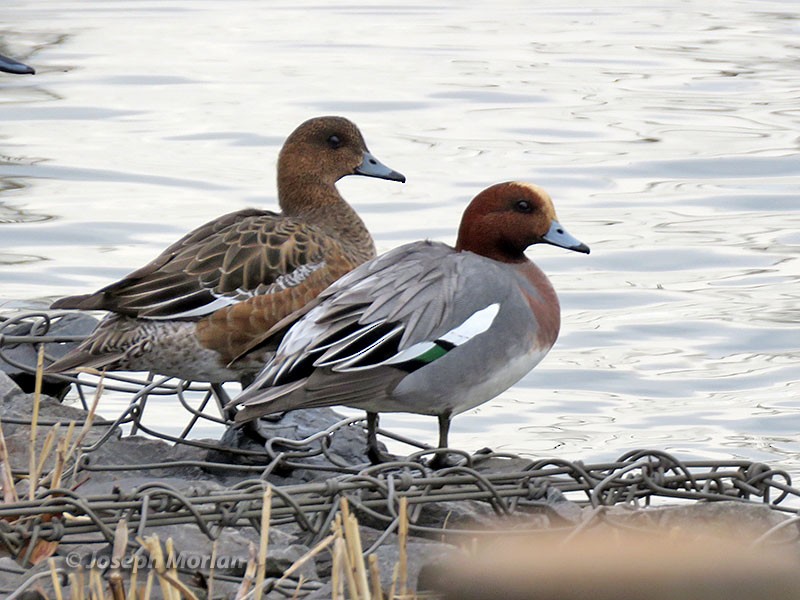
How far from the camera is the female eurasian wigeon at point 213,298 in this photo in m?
4.76

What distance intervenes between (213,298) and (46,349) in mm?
890

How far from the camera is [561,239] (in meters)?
4.77

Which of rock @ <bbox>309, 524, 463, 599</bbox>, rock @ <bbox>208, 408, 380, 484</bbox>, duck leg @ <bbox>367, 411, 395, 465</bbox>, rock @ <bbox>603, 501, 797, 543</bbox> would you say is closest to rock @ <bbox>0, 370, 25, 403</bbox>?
rock @ <bbox>208, 408, 380, 484</bbox>

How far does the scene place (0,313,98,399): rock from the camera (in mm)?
5375

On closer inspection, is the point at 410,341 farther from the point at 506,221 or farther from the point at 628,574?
→ the point at 628,574

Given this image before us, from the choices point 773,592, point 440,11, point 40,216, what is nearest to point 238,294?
point 773,592

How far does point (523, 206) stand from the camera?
4.70 m

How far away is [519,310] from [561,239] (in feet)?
1.59

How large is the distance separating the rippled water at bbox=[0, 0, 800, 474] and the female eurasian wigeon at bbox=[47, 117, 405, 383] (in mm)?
1481

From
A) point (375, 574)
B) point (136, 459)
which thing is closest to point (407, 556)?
point (375, 574)

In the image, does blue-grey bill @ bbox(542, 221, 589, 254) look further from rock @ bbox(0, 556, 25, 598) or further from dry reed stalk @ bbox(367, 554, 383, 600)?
dry reed stalk @ bbox(367, 554, 383, 600)

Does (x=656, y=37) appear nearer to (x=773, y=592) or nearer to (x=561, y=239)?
(x=561, y=239)

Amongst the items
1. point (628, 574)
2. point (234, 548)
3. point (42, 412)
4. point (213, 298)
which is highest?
point (628, 574)

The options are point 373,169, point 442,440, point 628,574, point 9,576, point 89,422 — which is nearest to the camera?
point 628,574
